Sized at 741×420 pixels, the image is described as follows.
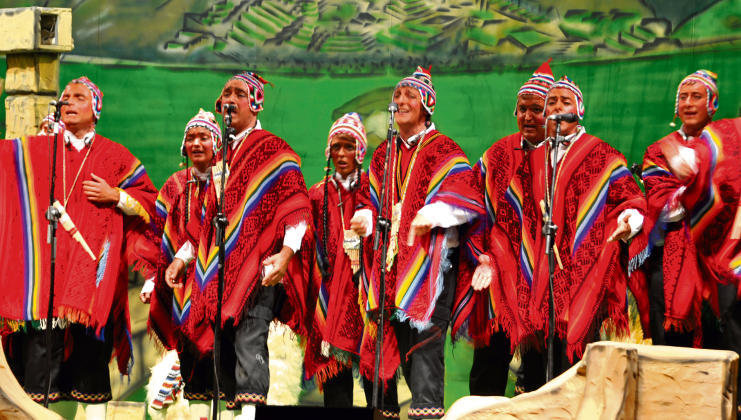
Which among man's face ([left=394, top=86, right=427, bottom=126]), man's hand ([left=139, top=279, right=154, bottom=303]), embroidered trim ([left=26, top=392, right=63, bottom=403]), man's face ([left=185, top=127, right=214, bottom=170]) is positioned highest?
man's face ([left=394, top=86, right=427, bottom=126])

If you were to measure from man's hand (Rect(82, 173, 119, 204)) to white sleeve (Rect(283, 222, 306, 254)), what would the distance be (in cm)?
124

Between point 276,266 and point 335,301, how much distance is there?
1.59 feet

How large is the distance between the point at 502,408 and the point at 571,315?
256cm

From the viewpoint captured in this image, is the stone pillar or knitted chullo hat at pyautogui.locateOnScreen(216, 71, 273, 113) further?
the stone pillar

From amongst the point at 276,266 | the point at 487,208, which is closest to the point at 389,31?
the point at 487,208

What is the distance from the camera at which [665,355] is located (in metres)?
3.36

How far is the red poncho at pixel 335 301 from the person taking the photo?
255 inches

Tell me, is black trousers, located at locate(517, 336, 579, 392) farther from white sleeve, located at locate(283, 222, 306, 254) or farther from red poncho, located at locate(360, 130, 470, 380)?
white sleeve, located at locate(283, 222, 306, 254)

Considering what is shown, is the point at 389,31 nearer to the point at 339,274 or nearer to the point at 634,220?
the point at 339,274

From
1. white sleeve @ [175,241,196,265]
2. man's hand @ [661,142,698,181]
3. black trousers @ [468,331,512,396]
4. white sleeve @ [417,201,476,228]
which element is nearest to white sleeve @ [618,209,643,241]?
man's hand @ [661,142,698,181]

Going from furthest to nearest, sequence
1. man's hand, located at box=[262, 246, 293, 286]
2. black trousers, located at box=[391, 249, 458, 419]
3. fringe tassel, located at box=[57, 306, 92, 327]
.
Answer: fringe tassel, located at box=[57, 306, 92, 327] < man's hand, located at box=[262, 246, 293, 286] < black trousers, located at box=[391, 249, 458, 419]

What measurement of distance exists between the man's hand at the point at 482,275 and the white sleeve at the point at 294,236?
0.98 metres

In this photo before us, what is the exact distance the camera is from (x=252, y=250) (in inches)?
252

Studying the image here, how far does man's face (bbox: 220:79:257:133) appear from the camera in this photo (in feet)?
21.8
